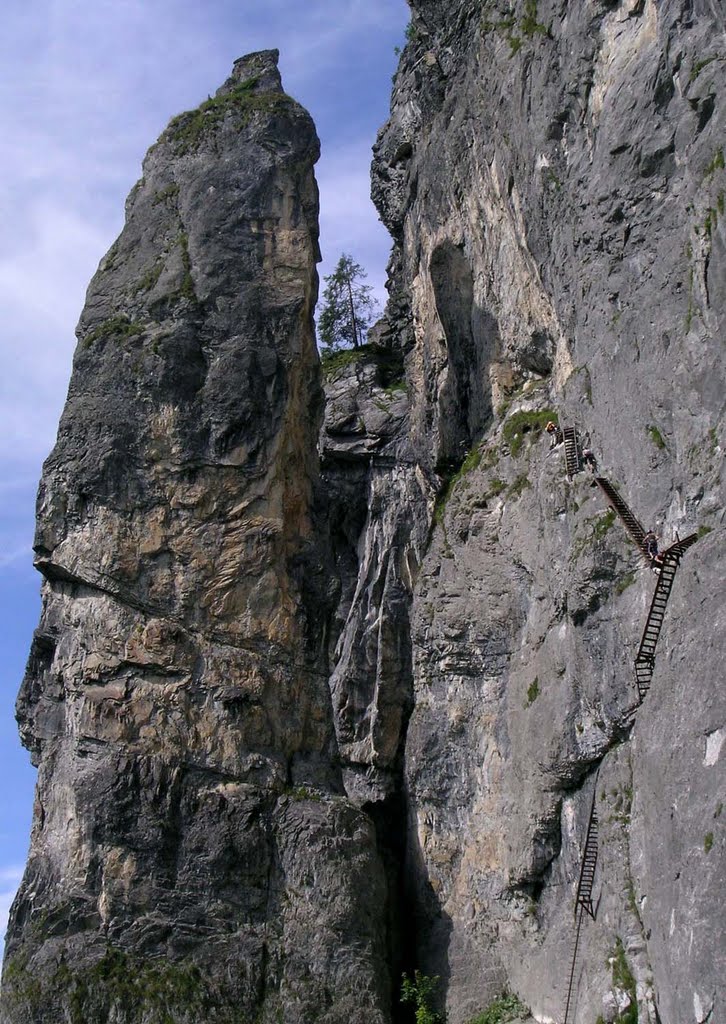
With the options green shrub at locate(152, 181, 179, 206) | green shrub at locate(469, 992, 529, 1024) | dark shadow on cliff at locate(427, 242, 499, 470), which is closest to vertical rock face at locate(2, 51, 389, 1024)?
green shrub at locate(152, 181, 179, 206)

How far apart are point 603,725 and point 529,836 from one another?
3239mm

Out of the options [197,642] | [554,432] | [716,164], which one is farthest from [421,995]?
[716,164]

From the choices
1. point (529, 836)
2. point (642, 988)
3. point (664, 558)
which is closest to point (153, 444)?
point (529, 836)

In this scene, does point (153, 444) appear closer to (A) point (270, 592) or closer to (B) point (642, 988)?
(A) point (270, 592)

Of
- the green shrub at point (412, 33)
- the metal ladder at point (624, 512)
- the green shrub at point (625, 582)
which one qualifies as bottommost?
the green shrub at point (625, 582)

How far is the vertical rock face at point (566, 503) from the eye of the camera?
16.9 meters

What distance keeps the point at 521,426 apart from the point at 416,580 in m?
4.66

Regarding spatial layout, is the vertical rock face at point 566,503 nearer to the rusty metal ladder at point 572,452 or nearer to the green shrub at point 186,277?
the rusty metal ladder at point 572,452

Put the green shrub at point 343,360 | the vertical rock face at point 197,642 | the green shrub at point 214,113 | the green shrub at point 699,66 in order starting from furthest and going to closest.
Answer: the green shrub at point 343,360 < the green shrub at point 214,113 < the vertical rock face at point 197,642 < the green shrub at point 699,66

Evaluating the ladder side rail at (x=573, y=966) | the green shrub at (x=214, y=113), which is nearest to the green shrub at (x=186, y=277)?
the green shrub at (x=214, y=113)

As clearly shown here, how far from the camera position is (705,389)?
56.5 feet

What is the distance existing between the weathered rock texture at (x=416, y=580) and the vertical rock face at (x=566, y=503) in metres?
0.08

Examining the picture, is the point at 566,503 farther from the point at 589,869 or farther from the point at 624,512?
the point at 589,869

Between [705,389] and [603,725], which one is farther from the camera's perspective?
[603,725]
